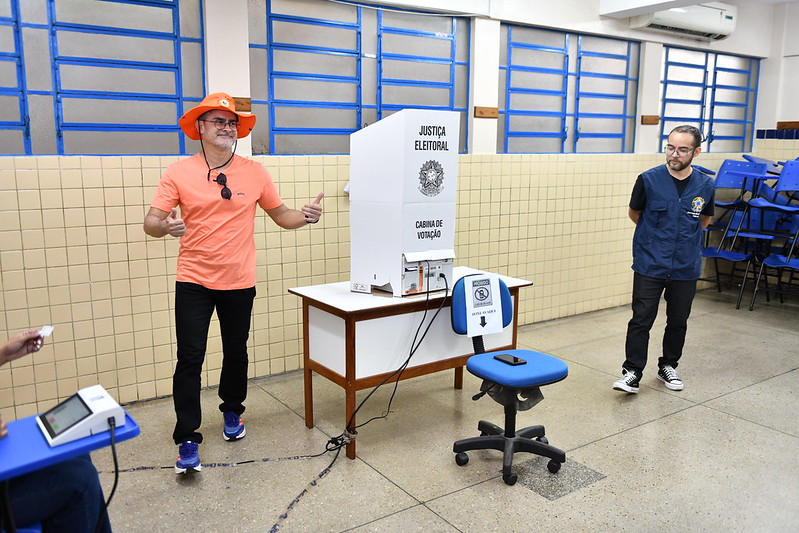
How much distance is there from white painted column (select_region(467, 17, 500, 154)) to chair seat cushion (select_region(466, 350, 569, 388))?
2.32 meters

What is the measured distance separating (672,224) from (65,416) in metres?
3.29

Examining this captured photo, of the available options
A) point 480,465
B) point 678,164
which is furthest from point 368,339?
point 678,164

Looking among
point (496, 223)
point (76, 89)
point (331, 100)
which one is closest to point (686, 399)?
point (496, 223)

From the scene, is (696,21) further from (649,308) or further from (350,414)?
(350,414)

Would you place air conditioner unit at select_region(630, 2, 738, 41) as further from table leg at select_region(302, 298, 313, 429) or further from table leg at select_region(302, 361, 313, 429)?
table leg at select_region(302, 361, 313, 429)

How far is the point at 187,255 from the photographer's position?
9.72ft

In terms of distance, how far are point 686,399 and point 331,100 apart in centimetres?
295

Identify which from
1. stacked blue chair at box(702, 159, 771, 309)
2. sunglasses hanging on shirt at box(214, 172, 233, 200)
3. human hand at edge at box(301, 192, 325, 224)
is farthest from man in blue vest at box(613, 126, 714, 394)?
stacked blue chair at box(702, 159, 771, 309)

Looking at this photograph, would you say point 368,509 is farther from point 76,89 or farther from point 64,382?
point 76,89

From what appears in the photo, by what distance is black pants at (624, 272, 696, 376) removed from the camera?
3.93 metres

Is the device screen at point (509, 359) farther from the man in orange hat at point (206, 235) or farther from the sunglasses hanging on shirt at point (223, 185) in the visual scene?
the sunglasses hanging on shirt at point (223, 185)

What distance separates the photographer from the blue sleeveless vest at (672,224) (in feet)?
12.5

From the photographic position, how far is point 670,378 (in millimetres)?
4156

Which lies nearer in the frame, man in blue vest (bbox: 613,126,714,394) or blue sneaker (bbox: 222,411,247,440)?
blue sneaker (bbox: 222,411,247,440)
